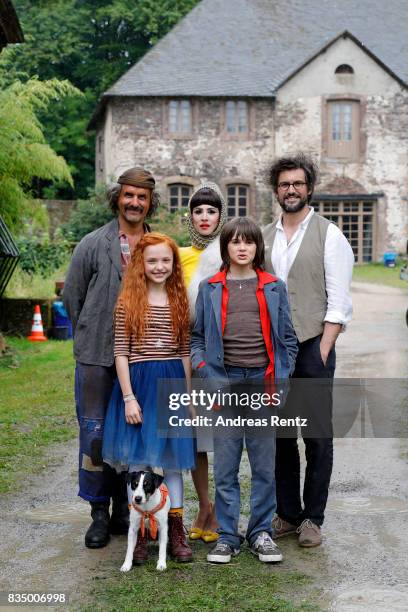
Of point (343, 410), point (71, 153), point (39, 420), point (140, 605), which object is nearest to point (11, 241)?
point (39, 420)

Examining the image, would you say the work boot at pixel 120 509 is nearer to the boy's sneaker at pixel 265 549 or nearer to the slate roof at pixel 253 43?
the boy's sneaker at pixel 265 549

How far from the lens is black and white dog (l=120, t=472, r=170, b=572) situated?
4.48 m

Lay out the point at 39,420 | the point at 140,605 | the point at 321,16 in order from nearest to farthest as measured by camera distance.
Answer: the point at 140,605 → the point at 39,420 → the point at 321,16

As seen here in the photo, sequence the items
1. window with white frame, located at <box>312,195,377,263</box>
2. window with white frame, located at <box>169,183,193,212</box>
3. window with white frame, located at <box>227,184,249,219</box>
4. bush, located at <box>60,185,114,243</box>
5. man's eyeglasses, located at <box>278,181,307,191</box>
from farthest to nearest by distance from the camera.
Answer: window with white frame, located at <box>312,195,377,263</box> → window with white frame, located at <box>227,184,249,219</box> → window with white frame, located at <box>169,183,193,212</box> → bush, located at <box>60,185,114,243</box> → man's eyeglasses, located at <box>278,181,307,191</box>

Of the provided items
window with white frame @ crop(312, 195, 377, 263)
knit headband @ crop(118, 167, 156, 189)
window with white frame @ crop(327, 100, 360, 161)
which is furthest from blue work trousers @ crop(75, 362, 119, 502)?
window with white frame @ crop(327, 100, 360, 161)

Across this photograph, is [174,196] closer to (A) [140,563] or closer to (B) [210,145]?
(B) [210,145]

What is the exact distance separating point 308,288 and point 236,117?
28.9 meters

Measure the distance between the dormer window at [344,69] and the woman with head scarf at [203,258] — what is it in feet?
97.5

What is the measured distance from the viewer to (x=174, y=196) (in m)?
33.3

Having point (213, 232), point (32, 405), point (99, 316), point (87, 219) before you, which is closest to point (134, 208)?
point (213, 232)

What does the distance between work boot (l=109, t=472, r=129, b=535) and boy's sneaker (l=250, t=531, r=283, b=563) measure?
833mm

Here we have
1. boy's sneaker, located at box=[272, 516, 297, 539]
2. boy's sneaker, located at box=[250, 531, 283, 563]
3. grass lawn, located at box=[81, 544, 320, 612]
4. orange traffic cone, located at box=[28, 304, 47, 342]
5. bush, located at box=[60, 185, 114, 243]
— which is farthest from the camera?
bush, located at box=[60, 185, 114, 243]

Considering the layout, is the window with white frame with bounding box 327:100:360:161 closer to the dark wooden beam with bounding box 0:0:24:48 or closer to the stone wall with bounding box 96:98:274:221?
the stone wall with bounding box 96:98:274:221

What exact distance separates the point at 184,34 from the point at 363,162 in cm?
838
